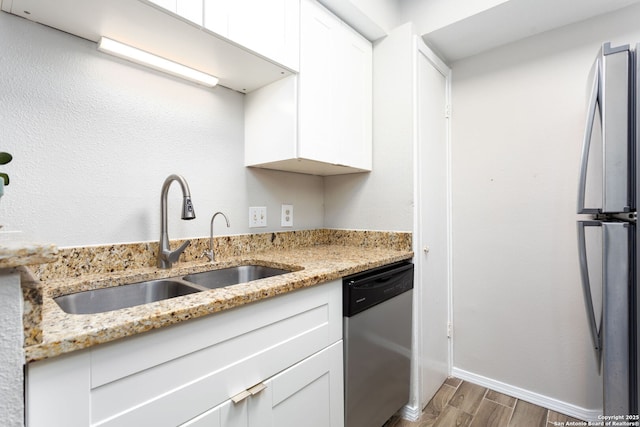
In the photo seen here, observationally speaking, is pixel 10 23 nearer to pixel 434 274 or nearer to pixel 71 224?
pixel 71 224

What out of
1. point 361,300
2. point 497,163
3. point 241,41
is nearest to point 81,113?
point 241,41

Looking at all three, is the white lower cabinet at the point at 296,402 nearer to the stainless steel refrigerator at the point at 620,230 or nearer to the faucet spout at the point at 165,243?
the faucet spout at the point at 165,243

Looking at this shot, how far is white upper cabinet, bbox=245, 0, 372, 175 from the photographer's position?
1.42 metres

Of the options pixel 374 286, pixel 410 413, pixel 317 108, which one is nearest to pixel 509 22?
pixel 317 108

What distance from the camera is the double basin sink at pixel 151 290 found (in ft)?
3.26

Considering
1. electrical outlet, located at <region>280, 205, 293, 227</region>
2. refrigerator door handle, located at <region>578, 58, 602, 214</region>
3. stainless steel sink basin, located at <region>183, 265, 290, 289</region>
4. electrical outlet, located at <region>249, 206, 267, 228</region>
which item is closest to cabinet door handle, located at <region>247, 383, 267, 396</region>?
stainless steel sink basin, located at <region>183, 265, 290, 289</region>

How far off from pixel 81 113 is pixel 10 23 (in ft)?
1.01

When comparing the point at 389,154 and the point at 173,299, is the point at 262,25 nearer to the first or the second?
the point at 389,154

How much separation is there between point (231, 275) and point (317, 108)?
91 centimetres

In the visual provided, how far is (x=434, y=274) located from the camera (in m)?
1.86

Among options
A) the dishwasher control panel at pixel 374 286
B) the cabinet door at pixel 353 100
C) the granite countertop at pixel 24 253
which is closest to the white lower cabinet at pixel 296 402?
the dishwasher control panel at pixel 374 286

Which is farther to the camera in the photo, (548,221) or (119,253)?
(548,221)

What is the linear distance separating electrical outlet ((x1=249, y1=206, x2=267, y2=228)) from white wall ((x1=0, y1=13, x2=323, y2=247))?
10cm

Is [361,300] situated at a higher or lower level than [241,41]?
lower
